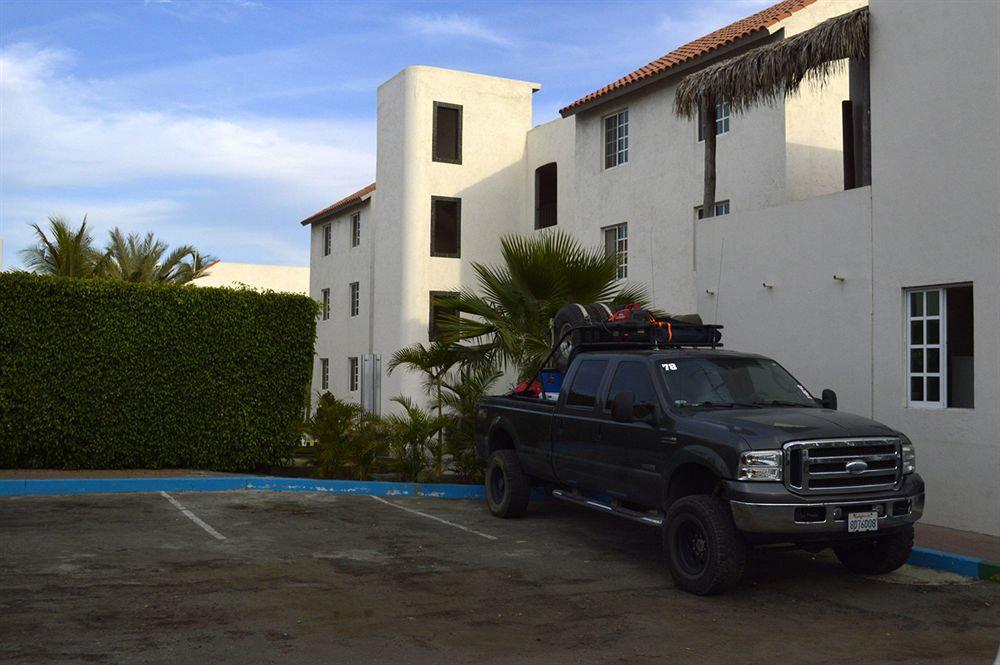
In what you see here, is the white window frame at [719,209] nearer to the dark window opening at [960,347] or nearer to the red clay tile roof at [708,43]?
the red clay tile roof at [708,43]

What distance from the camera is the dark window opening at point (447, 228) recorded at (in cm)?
2812

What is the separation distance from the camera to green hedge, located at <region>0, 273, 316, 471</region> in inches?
566

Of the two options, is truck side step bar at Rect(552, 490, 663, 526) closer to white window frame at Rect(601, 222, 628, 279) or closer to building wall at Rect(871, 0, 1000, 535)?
building wall at Rect(871, 0, 1000, 535)

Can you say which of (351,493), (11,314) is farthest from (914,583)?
(11,314)

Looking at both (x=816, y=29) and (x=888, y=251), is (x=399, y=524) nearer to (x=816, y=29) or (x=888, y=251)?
(x=888, y=251)

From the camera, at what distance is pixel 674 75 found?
65.9 feet

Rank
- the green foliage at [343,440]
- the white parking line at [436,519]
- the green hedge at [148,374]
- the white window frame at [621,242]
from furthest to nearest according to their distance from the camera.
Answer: the white window frame at [621,242] < the green foliage at [343,440] < the green hedge at [148,374] < the white parking line at [436,519]

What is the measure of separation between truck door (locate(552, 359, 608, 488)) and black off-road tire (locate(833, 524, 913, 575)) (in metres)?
2.45

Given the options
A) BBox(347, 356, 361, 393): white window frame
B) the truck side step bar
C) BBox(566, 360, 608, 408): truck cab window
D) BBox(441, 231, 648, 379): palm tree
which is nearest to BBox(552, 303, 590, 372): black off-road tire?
BBox(441, 231, 648, 379): palm tree

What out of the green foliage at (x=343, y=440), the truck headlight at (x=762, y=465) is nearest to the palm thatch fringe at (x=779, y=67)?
the green foliage at (x=343, y=440)

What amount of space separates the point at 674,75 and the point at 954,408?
35.8ft

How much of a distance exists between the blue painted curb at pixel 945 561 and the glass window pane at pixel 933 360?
266 cm

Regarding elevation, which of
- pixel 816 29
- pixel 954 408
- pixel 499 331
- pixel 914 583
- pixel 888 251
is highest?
pixel 816 29

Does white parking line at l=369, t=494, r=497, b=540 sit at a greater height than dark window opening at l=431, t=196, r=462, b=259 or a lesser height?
lesser
